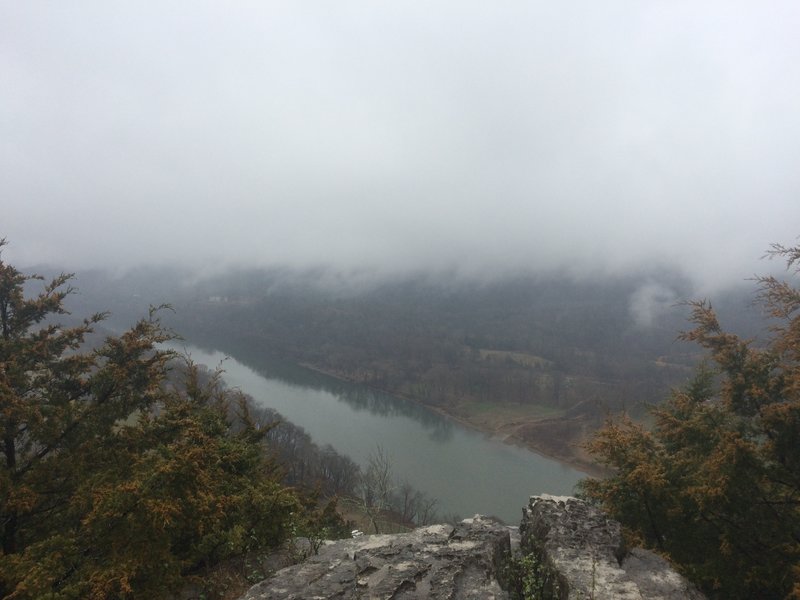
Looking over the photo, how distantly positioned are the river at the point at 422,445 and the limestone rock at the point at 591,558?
21338 millimetres

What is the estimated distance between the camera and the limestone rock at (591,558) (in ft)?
17.6

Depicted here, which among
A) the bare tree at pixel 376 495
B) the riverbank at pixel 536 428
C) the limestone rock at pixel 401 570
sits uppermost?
the limestone rock at pixel 401 570

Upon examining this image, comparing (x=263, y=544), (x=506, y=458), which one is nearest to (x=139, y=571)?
(x=263, y=544)

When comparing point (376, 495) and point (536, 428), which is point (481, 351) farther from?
point (376, 495)

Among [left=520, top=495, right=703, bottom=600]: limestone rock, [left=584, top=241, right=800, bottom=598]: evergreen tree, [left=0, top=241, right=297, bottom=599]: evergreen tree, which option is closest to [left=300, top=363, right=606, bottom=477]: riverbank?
[left=584, top=241, right=800, bottom=598]: evergreen tree

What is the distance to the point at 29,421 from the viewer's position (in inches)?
270

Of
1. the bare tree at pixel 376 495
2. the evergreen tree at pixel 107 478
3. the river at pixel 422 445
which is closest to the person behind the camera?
the evergreen tree at pixel 107 478

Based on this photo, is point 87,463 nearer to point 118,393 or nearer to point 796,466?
point 118,393

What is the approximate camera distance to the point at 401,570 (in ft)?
17.9

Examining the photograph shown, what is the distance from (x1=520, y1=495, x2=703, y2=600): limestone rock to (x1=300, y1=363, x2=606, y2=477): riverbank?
49.4 metres

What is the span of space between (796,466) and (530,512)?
419 cm

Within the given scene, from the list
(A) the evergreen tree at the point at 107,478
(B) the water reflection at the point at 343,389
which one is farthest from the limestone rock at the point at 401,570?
(B) the water reflection at the point at 343,389

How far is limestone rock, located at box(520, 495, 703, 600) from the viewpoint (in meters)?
5.36

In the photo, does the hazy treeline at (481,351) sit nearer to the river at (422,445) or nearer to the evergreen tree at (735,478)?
the river at (422,445)
